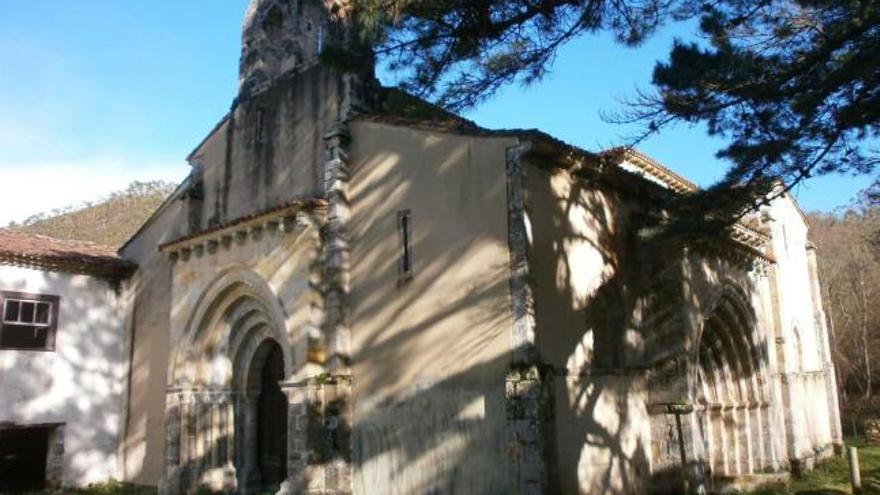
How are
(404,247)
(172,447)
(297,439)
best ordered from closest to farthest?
(404,247), (297,439), (172,447)

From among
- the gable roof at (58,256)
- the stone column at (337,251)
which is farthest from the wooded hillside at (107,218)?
the stone column at (337,251)

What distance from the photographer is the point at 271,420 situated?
1481 centimetres

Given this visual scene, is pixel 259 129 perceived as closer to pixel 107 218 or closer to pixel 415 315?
pixel 415 315

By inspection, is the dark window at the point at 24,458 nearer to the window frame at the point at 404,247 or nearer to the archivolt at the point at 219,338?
the archivolt at the point at 219,338

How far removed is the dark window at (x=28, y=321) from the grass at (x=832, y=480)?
14.9 m

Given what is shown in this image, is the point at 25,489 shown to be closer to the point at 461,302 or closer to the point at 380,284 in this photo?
the point at 380,284

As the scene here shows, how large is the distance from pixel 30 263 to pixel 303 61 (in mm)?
7412

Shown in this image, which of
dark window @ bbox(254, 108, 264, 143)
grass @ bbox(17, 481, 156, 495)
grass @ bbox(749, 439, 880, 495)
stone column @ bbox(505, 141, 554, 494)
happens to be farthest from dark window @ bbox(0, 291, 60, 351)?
grass @ bbox(749, 439, 880, 495)

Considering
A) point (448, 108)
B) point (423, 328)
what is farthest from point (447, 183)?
point (423, 328)

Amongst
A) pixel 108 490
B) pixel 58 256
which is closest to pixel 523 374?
pixel 108 490

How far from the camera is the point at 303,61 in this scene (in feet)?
47.0

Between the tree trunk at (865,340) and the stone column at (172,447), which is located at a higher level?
the tree trunk at (865,340)

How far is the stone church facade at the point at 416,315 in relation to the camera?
10273 mm

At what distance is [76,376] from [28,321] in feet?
5.31
